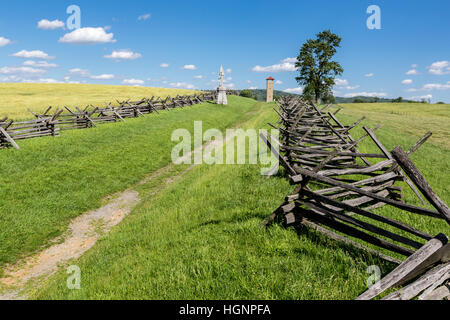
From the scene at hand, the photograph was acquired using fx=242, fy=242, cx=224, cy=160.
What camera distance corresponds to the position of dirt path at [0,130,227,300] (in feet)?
16.0

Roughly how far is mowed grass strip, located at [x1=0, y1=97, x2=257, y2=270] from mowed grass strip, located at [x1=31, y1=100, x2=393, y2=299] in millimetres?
1991

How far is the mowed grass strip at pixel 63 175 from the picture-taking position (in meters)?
6.42

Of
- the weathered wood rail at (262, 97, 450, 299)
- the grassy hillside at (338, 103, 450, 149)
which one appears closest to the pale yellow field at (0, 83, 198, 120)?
the weathered wood rail at (262, 97, 450, 299)

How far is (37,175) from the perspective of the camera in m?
8.98

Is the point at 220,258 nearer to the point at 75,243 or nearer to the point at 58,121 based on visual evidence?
the point at 75,243

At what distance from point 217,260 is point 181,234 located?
1.53m

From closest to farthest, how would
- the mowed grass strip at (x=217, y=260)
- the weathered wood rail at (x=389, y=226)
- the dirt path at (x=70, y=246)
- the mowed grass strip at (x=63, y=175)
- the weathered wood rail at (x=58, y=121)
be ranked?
the weathered wood rail at (x=389, y=226)
the mowed grass strip at (x=217, y=260)
the dirt path at (x=70, y=246)
the mowed grass strip at (x=63, y=175)
the weathered wood rail at (x=58, y=121)

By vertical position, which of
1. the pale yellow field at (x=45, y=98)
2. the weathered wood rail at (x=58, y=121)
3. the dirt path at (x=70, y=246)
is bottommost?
the dirt path at (x=70, y=246)

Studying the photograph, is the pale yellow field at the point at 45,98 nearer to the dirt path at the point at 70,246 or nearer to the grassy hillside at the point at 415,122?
the dirt path at the point at 70,246

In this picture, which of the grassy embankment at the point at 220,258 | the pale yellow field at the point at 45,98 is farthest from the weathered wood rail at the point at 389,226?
the pale yellow field at the point at 45,98

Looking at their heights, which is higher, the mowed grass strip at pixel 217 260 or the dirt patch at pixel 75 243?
the mowed grass strip at pixel 217 260

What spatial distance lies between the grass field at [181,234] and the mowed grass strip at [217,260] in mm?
18

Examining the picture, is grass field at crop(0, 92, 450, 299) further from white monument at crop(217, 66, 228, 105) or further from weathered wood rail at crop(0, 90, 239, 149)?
white monument at crop(217, 66, 228, 105)
